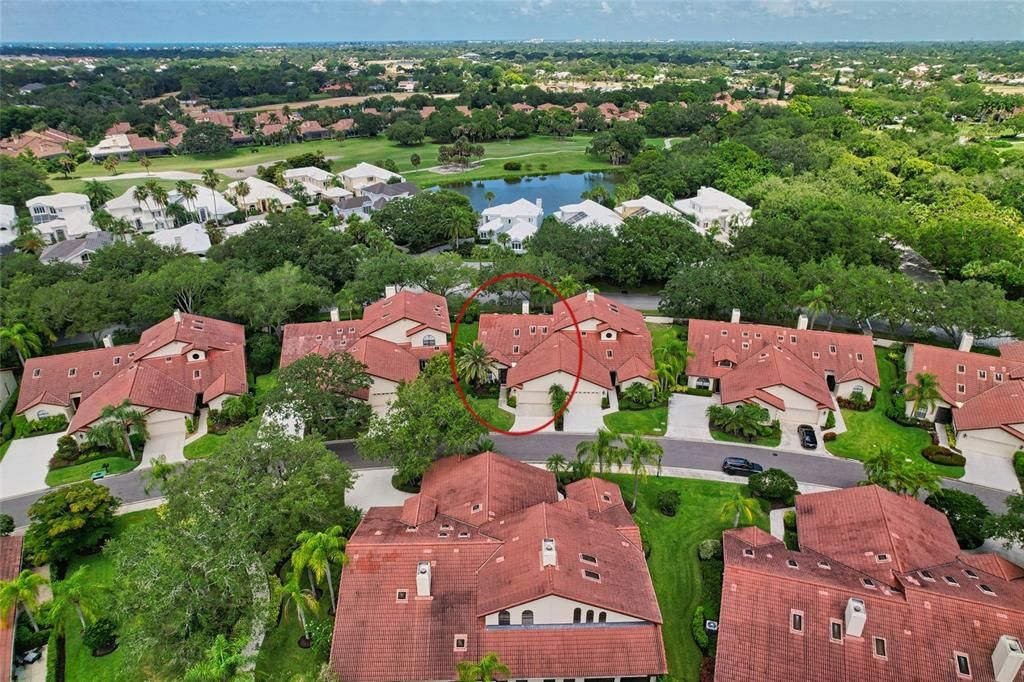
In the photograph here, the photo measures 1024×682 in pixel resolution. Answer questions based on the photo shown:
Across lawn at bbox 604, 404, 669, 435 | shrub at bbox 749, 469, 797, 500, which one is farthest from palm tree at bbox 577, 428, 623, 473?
shrub at bbox 749, 469, 797, 500

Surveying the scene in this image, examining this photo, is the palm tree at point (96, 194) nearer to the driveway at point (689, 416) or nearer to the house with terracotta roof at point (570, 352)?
the house with terracotta roof at point (570, 352)

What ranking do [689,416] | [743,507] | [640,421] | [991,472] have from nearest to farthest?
[743,507] < [991,472] < [640,421] < [689,416]

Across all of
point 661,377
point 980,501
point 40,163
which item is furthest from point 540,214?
point 40,163

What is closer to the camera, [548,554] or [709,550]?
[548,554]

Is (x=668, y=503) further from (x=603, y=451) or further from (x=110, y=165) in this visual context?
(x=110, y=165)

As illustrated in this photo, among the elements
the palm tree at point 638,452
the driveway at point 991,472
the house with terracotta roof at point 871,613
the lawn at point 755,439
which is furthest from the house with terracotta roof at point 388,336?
the driveway at point 991,472

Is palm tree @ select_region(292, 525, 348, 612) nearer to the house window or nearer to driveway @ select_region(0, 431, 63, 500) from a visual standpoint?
driveway @ select_region(0, 431, 63, 500)

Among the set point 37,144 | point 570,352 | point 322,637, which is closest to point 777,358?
point 570,352

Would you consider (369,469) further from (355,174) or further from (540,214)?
(355,174)

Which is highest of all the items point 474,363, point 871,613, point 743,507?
point 474,363
